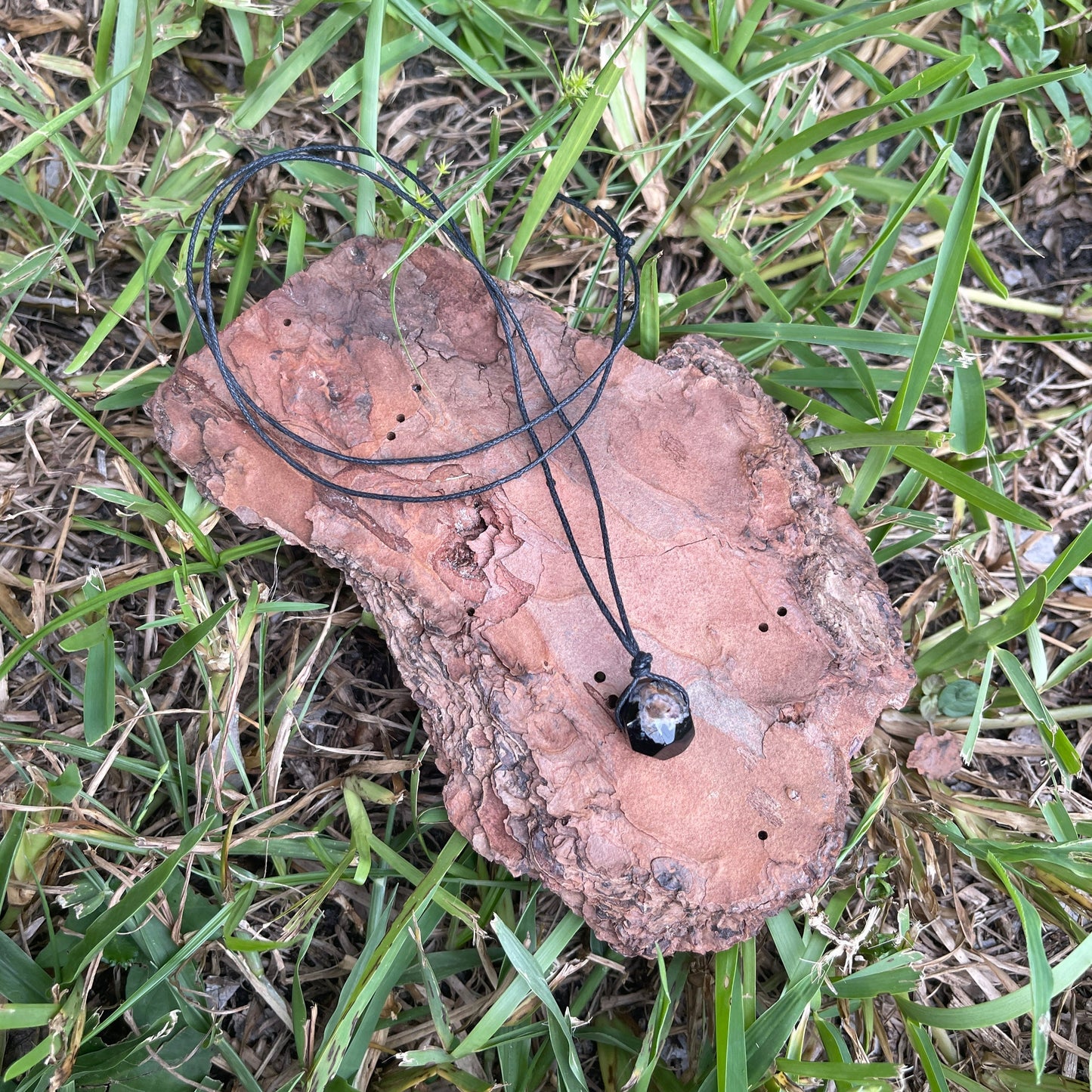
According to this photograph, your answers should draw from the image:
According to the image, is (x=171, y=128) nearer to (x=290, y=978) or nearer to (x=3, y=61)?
(x=3, y=61)

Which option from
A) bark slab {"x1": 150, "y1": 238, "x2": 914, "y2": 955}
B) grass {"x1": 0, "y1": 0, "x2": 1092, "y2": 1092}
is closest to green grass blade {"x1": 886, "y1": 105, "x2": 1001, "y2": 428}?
grass {"x1": 0, "y1": 0, "x2": 1092, "y2": 1092}

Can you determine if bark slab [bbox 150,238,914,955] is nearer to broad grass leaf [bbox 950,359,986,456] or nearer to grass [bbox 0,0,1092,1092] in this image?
grass [bbox 0,0,1092,1092]

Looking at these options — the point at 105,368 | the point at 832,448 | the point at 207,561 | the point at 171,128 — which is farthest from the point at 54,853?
the point at 832,448

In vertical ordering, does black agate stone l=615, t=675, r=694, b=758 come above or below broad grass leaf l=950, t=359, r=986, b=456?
below

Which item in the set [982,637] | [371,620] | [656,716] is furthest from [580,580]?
[982,637]

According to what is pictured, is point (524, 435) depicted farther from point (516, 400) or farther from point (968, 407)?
point (968, 407)
